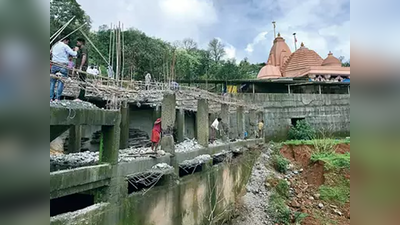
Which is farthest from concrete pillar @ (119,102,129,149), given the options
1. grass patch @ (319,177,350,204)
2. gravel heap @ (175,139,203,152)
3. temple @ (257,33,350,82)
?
temple @ (257,33,350,82)

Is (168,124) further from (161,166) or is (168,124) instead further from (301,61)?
(301,61)

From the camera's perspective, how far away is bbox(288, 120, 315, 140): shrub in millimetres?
17266

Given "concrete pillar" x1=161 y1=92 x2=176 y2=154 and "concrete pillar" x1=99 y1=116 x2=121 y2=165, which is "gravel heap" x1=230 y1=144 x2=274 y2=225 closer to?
"concrete pillar" x1=161 y1=92 x2=176 y2=154

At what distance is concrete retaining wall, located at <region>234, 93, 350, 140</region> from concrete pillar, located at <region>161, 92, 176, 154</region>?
12.2 meters

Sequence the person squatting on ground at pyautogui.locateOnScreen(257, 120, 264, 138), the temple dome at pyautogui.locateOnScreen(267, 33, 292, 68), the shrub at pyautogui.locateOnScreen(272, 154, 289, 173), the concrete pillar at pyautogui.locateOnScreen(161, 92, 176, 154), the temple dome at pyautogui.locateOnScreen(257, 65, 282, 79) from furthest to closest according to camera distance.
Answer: the temple dome at pyautogui.locateOnScreen(267, 33, 292, 68) < the temple dome at pyautogui.locateOnScreen(257, 65, 282, 79) < the person squatting on ground at pyautogui.locateOnScreen(257, 120, 264, 138) < the shrub at pyautogui.locateOnScreen(272, 154, 289, 173) < the concrete pillar at pyautogui.locateOnScreen(161, 92, 176, 154)

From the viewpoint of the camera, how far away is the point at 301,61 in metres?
24.1

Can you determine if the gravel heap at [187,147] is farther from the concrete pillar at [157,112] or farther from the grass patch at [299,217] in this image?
the grass patch at [299,217]

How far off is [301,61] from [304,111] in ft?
25.1

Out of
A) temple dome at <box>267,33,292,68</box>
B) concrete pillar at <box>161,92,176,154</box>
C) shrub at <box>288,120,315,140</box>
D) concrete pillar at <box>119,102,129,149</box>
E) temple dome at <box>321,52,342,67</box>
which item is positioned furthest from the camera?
temple dome at <box>267,33,292,68</box>

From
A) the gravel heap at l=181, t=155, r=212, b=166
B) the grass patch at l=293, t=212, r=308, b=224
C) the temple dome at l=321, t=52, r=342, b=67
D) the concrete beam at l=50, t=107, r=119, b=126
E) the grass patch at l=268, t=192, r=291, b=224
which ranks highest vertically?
the temple dome at l=321, t=52, r=342, b=67

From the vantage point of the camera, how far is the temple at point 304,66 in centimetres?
2195

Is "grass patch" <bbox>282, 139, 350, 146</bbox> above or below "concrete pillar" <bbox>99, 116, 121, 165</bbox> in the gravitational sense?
below

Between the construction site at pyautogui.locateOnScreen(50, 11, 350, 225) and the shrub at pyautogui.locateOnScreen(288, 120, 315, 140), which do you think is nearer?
the construction site at pyautogui.locateOnScreen(50, 11, 350, 225)
